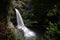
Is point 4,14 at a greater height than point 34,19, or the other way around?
point 34,19

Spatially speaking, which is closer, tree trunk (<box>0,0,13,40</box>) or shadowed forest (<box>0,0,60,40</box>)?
shadowed forest (<box>0,0,60,40</box>)

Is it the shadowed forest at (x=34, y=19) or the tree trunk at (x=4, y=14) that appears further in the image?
the tree trunk at (x=4, y=14)

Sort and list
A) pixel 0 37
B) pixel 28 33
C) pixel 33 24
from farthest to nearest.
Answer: pixel 33 24, pixel 28 33, pixel 0 37

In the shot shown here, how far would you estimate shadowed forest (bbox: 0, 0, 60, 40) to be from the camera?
10.5m

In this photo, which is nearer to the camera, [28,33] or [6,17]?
[6,17]

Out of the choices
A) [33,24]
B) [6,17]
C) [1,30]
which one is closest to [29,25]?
[33,24]

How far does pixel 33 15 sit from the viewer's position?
1589cm

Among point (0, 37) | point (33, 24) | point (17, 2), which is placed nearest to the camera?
point (0, 37)

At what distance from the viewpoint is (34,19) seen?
1592 centimetres

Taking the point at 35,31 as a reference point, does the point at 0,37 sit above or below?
below

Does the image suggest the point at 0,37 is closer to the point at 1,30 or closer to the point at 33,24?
the point at 1,30

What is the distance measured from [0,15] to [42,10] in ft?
14.1

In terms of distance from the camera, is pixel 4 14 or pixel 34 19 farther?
pixel 34 19

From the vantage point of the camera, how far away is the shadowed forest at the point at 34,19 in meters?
10.5
